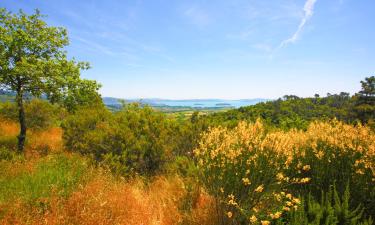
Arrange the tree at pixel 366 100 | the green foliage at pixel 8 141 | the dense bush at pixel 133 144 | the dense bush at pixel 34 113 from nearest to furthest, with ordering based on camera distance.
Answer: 1. the dense bush at pixel 133 144
2. the green foliage at pixel 8 141
3. the dense bush at pixel 34 113
4. the tree at pixel 366 100

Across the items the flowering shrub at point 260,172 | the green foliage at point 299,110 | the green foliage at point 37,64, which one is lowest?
the green foliage at point 299,110

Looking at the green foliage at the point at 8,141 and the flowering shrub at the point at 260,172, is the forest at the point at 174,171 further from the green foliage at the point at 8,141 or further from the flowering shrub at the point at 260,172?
Result: the green foliage at the point at 8,141

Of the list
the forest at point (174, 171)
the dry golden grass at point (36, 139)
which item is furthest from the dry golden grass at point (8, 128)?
the forest at point (174, 171)

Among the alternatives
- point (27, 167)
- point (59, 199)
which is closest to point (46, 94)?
point (27, 167)

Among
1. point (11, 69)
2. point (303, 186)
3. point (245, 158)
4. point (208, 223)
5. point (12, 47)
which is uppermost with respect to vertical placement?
point (12, 47)

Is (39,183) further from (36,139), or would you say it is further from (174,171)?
(36,139)

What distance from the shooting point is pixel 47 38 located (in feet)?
32.2

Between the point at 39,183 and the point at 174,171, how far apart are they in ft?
10.7

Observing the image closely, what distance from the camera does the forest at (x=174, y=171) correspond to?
413 centimetres

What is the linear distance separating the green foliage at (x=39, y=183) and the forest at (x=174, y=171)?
2 cm

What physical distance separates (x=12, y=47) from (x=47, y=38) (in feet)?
3.97

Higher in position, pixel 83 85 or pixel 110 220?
pixel 83 85

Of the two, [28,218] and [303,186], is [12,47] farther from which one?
[303,186]

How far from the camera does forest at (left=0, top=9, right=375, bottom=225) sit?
13.6ft
